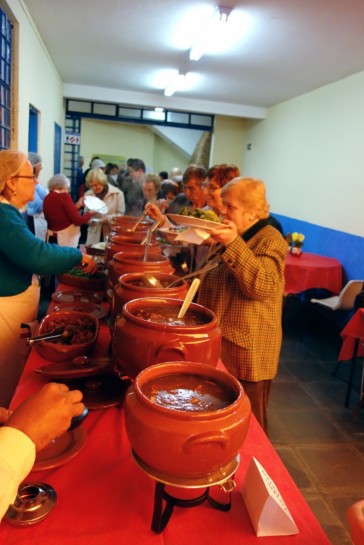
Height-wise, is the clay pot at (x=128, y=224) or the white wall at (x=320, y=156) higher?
the white wall at (x=320, y=156)

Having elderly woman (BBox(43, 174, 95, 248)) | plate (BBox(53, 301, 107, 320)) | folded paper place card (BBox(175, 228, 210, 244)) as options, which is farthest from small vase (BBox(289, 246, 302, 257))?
folded paper place card (BBox(175, 228, 210, 244))

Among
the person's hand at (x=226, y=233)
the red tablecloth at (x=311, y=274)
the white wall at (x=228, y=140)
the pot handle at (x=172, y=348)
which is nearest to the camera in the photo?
the pot handle at (x=172, y=348)

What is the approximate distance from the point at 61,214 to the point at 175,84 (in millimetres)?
3846

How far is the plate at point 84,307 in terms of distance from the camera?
175cm

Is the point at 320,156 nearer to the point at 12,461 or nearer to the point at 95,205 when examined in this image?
the point at 95,205

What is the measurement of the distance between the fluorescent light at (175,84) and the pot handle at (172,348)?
250 inches

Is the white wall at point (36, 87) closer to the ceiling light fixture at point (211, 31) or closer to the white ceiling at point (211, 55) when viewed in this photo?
the white ceiling at point (211, 55)

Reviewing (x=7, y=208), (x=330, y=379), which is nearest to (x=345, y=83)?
(x=330, y=379)

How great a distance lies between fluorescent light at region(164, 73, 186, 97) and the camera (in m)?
6.54

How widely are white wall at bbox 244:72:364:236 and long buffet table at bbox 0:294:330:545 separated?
4676mm

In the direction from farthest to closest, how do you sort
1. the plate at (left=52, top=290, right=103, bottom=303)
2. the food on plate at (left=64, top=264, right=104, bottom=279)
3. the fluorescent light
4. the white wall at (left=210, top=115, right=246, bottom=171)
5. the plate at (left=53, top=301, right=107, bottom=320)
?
1. the white wall at (left=210, top=115, right=246, bottom=171)
2. the fluorescent light
3. the food on plate at (left=64, top=264, right=104, bottom=279)
4. the plate at (left=52, top=290, right=103, bottom=303)
5. the plate at (left=53, top=301, right=107, bottom=320)

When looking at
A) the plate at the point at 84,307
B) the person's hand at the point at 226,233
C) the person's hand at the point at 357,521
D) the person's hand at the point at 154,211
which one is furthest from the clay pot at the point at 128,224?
the person's hand at the point at 357,521

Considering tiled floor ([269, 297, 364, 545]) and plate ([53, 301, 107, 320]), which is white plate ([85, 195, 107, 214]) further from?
plate ([53, 301, 107, 320])

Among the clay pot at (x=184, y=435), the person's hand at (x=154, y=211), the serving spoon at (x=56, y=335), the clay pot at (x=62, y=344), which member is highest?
the person's hand at (x=154, y=211)
